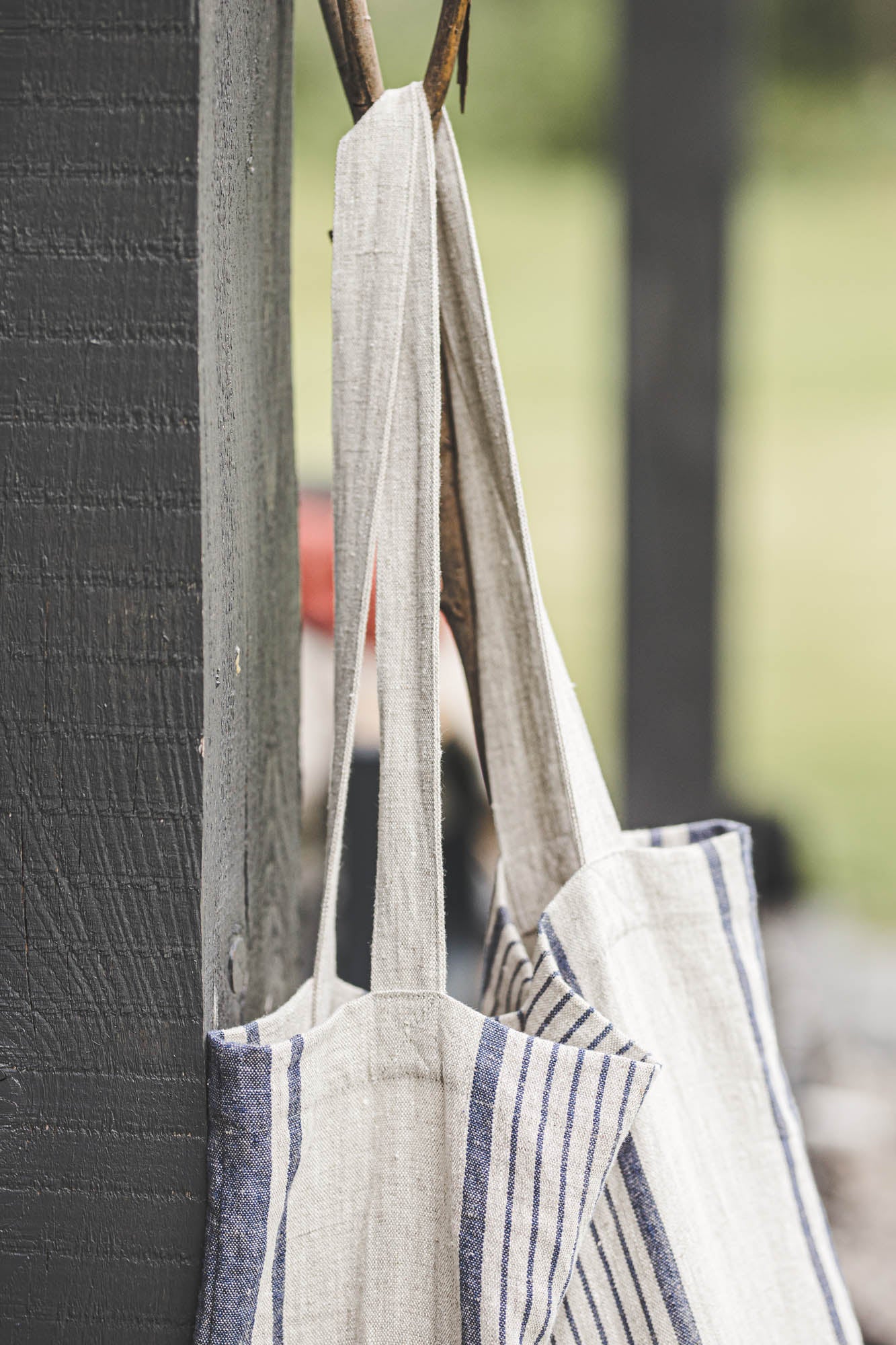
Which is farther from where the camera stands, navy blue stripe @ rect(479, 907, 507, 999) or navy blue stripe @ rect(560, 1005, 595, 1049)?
navy blue stripe @ rect(479, 907, 507, 999)

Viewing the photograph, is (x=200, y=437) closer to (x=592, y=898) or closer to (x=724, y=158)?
(x=592, y=898)

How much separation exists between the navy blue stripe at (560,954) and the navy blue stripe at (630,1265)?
0.08 m

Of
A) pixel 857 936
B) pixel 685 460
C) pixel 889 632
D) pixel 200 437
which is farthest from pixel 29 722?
pixel 889 632

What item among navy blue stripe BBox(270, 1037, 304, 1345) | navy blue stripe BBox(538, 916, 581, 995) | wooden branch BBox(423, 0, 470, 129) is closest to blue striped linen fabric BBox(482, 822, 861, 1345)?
navy blue stripe BBox(538, 916, 581, 995)

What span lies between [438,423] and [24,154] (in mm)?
162

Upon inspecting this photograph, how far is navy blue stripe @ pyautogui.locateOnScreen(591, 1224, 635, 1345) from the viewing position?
0.43 meters

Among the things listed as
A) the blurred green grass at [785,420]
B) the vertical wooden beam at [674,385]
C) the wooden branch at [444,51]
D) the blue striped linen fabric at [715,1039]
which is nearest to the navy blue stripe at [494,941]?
the blue striped linen fabric at [715,1039]

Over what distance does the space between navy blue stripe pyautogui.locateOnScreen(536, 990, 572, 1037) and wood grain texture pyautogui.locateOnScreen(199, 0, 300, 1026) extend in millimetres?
120

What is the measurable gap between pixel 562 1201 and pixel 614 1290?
0.07m

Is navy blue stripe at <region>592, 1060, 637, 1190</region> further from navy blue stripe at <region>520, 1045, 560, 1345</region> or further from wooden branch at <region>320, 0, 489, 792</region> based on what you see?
wooden branch at <region>320, 0, 489, 792</region>

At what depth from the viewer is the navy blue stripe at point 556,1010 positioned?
1.37 ft

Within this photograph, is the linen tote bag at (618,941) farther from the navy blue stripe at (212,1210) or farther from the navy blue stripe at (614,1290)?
the navy blue stripe at (212,1210)

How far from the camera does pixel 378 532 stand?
1.41 feet

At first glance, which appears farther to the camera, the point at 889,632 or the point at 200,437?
the point at 889,632
